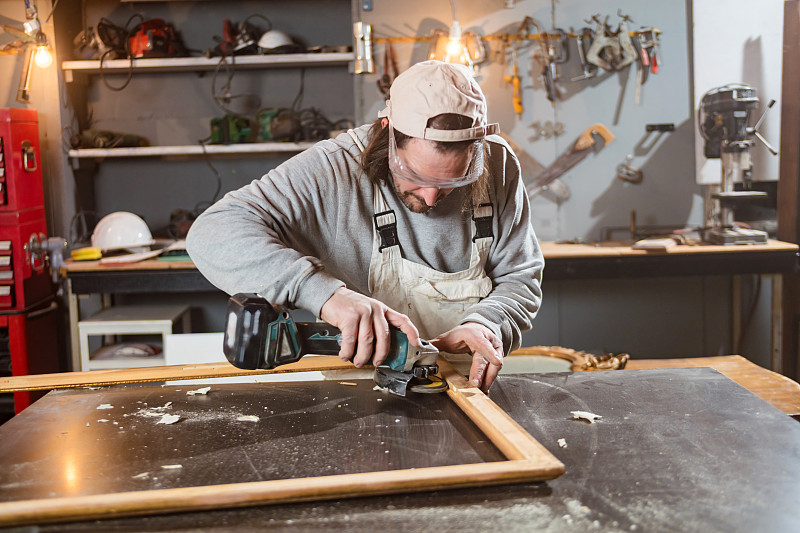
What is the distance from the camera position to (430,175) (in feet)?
5.54

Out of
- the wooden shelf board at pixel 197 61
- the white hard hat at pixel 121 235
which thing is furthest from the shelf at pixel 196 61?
the white hard hat at pixel 121 235

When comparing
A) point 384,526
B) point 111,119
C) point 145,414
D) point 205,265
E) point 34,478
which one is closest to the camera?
point 384,526

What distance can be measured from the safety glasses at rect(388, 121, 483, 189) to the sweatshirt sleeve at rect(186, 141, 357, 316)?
211 mm

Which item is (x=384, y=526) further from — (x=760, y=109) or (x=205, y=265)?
(x=760, y=109)

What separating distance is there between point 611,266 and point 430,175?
2.18m

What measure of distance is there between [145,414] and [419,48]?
324 cm

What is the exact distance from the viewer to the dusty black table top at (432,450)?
1.00m

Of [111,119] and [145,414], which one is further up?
[111,119]

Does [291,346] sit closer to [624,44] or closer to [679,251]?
[679,251]

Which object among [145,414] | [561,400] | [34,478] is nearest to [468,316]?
[561,400]

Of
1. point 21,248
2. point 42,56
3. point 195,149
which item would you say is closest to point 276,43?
point 195,149

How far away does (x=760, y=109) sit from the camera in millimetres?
4227

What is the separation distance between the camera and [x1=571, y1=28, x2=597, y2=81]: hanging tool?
4152mm

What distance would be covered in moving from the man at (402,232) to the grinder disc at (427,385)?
0.28 ft
